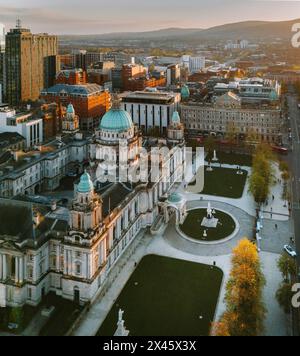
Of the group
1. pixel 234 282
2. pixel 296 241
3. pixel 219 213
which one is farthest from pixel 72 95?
pixel 234 282

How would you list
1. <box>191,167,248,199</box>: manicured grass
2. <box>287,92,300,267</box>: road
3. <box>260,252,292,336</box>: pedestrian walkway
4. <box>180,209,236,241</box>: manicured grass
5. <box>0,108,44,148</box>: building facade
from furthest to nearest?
<box>0,108,44,148</box>: building facade
<box>191,167,248,199</box>: manicured grass
<box>287,92,300,267</box>: road
<box>180,209,236,241</box>: manicured grass
<box>260,252,292,336</box>: pedestrian walkway

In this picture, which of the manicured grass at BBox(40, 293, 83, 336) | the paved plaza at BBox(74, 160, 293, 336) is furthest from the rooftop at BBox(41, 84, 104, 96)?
the manicured grass at BBox(40, 293, 83, 336)

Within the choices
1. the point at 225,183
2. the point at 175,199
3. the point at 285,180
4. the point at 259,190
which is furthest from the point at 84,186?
the point at 285,180

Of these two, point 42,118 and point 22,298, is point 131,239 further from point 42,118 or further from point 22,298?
point 42,118

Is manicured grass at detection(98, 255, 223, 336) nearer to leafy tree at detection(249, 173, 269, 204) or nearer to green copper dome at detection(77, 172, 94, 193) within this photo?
green copper dome at detection(77, 172, 94, 193)

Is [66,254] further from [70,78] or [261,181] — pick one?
[70,78]
